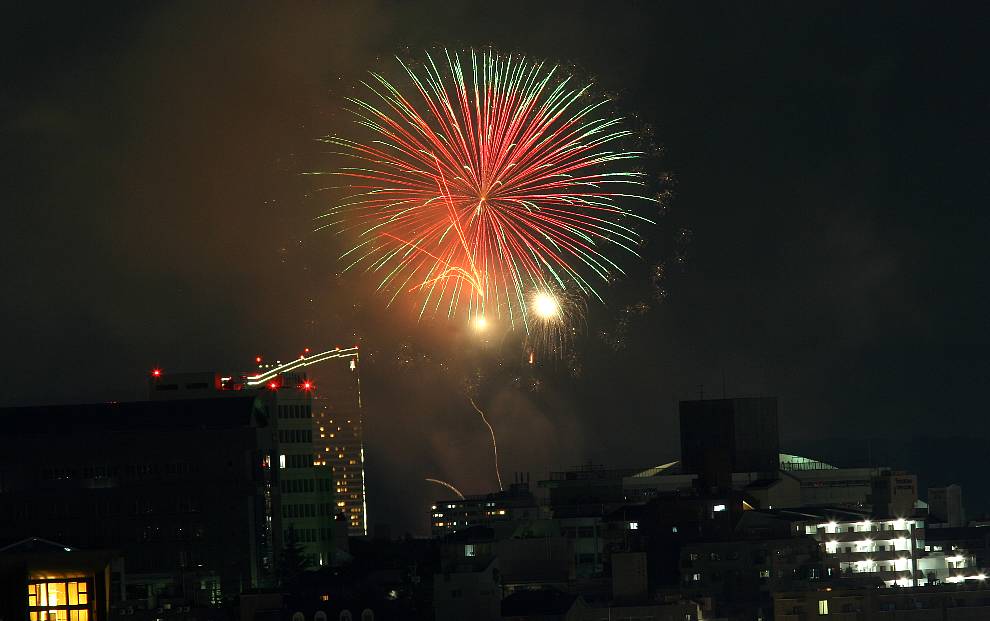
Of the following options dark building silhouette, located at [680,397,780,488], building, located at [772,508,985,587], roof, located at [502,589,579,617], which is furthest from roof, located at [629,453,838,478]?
roof, located at [502,589,579,617]

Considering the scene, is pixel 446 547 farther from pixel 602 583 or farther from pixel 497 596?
pixel 497 596

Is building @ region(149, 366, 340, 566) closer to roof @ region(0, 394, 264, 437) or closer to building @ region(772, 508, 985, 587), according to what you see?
roof @ region(0, 394, 264, 437)

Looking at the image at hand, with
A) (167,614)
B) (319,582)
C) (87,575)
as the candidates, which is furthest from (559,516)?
(87,575)

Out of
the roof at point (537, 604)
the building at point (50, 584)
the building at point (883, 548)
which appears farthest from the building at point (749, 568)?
the building at point (50, 584)

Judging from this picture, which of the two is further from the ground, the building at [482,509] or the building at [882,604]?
the building at [482,509]

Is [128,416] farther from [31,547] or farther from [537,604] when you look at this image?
[31,547]

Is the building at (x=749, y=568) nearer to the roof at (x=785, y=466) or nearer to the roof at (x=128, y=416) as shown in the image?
the roof at (x=128, y=416)
